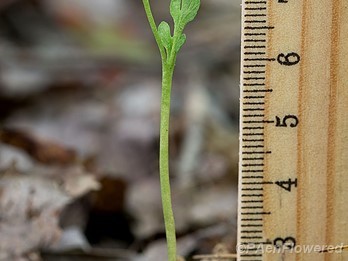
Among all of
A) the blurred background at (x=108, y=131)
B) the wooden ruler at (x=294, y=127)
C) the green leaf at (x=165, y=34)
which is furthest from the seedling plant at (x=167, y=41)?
the blurred background at (x=108, y=131)

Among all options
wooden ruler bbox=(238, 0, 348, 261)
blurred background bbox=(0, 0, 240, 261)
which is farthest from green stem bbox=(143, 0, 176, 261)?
blurred background bbox=(0, 0, 240, 261)

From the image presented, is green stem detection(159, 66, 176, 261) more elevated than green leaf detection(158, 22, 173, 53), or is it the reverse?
green leaf detection(158, 22, 173, 53)

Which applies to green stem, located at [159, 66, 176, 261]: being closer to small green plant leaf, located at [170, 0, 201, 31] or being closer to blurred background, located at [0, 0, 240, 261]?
small green plant leaf, located at [170, 0, 201, 31]

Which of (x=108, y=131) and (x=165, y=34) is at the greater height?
(x=165, y=34)

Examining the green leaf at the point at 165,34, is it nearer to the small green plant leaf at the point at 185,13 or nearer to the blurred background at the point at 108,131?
the small green plant leaf at the point at 185,13

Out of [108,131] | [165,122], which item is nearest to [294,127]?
[165,122]

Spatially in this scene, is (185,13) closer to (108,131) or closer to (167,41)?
(167,41)

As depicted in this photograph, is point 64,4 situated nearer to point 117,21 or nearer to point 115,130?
point 117,21
